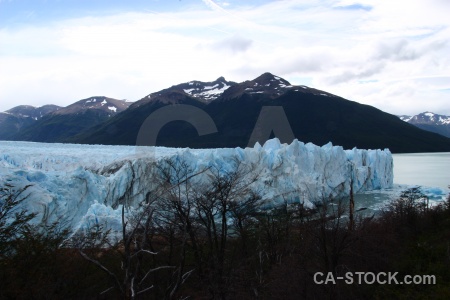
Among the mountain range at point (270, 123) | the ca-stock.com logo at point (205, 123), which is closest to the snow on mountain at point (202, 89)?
the mountain range at point (270, 123)

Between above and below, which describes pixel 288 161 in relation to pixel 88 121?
below

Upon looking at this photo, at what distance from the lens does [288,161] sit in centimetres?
2392

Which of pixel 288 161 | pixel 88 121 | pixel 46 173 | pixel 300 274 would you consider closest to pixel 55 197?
pixel 46 173

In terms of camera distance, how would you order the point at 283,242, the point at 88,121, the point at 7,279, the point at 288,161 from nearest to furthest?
the point at 7,279 < the point at 283,242 < the point at 288,161 < the point at 88,121

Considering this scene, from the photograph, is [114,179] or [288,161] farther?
[288,161]

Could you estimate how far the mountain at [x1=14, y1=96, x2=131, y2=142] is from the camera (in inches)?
4599

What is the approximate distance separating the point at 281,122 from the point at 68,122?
87.8 meters

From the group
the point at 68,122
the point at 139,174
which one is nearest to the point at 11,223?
the point at 139,174

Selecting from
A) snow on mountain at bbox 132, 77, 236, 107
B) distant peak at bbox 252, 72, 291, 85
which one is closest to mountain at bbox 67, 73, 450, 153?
distant peak at bbox 252, 72, 291, 85

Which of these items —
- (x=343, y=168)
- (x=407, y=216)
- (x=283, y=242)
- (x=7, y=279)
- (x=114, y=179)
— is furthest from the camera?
(x=343, y=168)

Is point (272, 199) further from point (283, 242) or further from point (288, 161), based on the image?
point (283, 242)

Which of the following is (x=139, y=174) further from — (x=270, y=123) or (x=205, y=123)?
(x=205, y=123)

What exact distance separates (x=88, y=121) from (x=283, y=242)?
12488cm

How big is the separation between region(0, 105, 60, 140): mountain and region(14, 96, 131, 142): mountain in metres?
10.9
